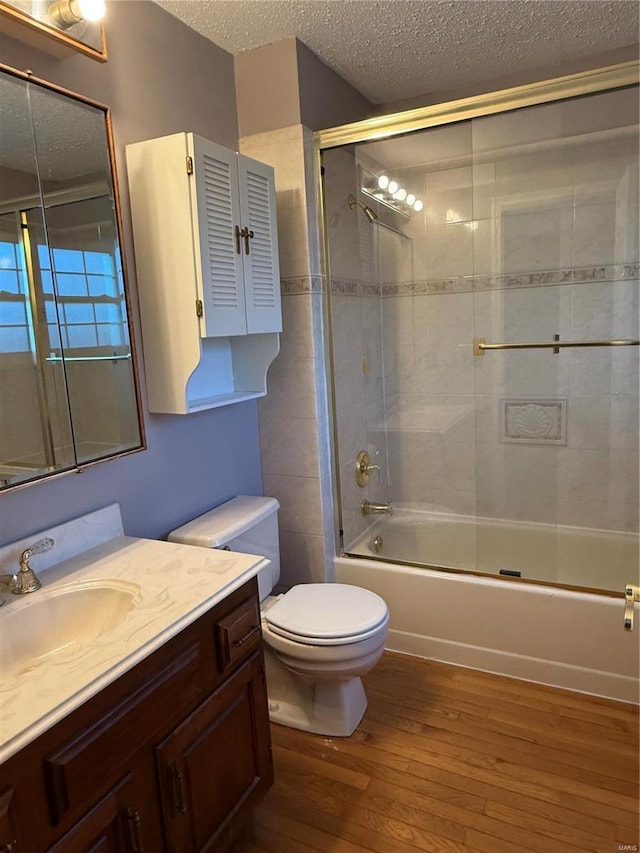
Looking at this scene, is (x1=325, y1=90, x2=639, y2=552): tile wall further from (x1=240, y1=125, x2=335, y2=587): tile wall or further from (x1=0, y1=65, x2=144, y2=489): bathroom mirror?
(x1=0, y1=65, x2=144, y2=489): bathroom mirror

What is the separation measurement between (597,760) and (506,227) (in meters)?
2.24

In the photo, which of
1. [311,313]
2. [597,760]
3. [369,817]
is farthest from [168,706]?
[311,313]

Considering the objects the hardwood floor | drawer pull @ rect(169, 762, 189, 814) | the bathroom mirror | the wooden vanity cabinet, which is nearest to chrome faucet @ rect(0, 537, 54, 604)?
the bathroom mirror

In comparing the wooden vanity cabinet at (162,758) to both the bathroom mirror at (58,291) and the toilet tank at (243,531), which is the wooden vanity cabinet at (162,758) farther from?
the bathroom mirror at (58,291)

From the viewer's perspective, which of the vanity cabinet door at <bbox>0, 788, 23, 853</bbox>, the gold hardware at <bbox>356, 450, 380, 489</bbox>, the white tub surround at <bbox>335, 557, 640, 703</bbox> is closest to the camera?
the vanity cabinet door at <bbox>0, 788, 23, 853</bbox>

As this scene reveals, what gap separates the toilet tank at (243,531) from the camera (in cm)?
201

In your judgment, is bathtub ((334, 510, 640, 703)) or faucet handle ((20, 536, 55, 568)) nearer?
faucet handle ((20, 536, 55, 568))

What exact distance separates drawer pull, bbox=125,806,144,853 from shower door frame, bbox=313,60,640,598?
1.55m

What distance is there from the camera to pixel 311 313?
2430 mm

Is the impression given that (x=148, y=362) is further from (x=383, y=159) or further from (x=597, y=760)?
(x=597, y=760)

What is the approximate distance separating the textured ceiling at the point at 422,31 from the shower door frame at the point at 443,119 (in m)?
0.26

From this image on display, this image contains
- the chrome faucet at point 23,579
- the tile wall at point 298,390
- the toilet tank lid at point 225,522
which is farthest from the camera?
the tile wall at point 298,390

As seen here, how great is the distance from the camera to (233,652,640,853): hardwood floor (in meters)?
1.66

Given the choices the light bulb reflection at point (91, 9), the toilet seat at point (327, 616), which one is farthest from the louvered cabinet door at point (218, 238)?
the toilet seat at point (327, 616)
